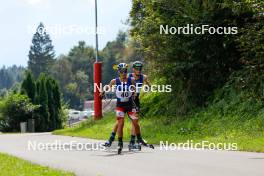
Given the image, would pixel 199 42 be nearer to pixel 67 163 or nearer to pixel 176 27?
pixel 176 27

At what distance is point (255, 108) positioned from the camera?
18.6 m

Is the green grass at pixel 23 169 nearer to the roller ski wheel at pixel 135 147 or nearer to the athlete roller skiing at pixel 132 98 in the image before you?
the athlete roller skiing at pixel 132 98

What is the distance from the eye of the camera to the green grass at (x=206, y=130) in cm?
1570

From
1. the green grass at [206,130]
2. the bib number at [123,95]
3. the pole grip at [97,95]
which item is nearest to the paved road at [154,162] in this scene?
the bib number at [123,95]

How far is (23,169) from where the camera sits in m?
10.9

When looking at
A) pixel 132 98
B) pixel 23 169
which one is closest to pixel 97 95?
pixel 132 98

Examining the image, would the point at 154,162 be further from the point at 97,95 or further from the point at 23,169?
the point at 97,95

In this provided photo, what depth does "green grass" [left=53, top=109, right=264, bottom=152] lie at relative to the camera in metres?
15.7

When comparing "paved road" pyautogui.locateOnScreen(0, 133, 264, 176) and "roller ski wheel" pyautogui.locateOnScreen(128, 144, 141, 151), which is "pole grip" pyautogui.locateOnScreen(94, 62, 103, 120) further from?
"roller ski wheel" pyautogui.locateOnScreen(128, 144, 141, 151)

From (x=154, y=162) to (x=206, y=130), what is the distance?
6.85 meters

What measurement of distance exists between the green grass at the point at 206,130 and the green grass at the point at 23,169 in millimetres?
5193

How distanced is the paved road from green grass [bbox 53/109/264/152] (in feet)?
5.66

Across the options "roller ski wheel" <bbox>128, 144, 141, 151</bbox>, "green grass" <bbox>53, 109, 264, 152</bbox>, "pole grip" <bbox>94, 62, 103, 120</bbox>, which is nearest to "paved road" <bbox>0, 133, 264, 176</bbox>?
"roller ski wheel" <bbox>128, 144, 141, 151</bbox>

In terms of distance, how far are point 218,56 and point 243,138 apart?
679cm
